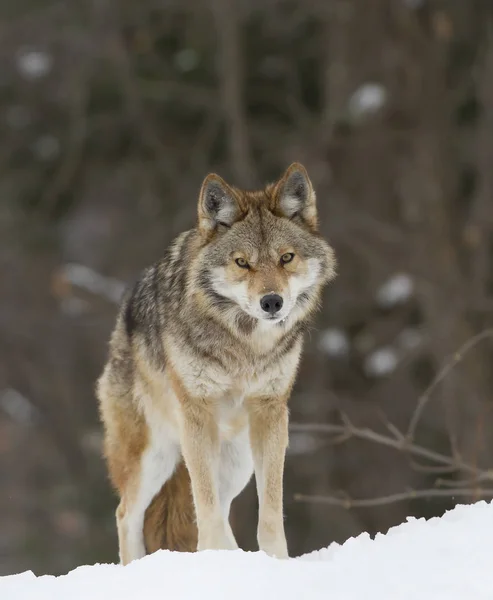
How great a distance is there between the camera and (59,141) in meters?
17.2

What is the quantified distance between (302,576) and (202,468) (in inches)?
64.1

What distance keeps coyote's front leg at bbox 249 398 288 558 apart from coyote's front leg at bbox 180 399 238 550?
207 millimetres

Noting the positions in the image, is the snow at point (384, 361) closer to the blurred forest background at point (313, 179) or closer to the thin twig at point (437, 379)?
the blurred forest background at point (313, 179)

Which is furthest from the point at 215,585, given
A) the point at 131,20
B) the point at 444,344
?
the point at 131,20

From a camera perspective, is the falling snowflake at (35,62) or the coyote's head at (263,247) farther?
the falling snowflake at (35,62)

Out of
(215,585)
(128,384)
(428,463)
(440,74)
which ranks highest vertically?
(440,74)

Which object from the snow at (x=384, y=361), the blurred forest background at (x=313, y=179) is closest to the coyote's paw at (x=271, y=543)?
the blurred forest background at (x=313, y=179)

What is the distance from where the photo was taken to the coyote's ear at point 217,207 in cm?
570

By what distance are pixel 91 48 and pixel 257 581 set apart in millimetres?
12537

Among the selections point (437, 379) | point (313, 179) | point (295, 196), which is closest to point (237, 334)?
point (295, 196)

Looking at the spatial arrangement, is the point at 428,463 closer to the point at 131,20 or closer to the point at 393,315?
the point at 393,315

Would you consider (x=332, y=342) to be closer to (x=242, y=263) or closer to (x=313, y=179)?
(x=313, y=179)

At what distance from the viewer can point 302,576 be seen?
408 centimetres

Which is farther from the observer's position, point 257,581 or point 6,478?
point 6,478
